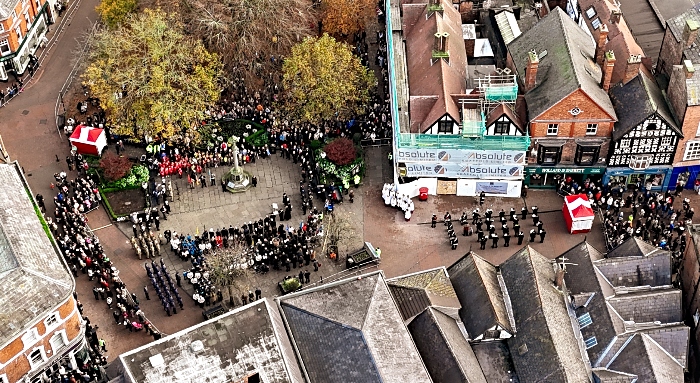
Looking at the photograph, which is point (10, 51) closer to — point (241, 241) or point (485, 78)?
point (241, 241)

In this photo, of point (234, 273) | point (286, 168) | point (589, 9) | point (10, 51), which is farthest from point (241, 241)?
point (589, 9)

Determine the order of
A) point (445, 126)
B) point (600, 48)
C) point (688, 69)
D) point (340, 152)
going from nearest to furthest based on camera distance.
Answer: point (688, 69)
point (445, 126)
point (600, 48)
point (340, 152)

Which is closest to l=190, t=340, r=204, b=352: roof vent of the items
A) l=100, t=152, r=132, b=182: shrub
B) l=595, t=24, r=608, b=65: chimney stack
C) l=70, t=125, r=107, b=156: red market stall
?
l=100, t=152, r=132, b=182: shrub

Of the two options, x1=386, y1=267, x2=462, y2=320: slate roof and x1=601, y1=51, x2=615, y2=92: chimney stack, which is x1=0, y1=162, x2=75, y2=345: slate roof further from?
x1=601, y1=51, x2=615, y2=92: chimney stack

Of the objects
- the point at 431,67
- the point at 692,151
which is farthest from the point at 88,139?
the point at 692,151

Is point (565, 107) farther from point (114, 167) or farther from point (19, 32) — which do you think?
point (19, 32)

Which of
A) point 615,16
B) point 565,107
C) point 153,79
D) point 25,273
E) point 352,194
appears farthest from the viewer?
point 615,16
